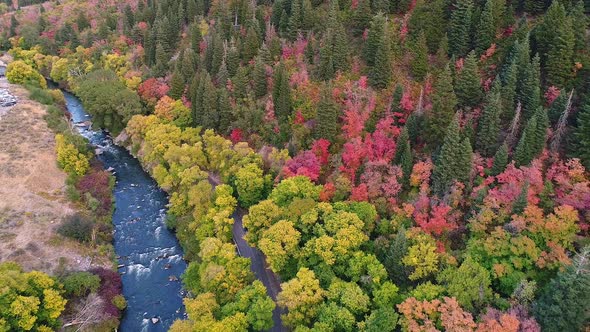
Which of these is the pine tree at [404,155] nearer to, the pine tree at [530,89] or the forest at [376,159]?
the forest at [376,159]

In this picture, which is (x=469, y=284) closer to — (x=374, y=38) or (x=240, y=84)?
(x=374, y=38)

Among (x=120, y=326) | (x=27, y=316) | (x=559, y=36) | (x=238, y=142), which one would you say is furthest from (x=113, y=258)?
(x=559, y=36)

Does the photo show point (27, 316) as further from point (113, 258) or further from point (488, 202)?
point (488, 202)

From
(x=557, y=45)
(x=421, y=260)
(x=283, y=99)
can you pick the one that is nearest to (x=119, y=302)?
(x=421, y=260)

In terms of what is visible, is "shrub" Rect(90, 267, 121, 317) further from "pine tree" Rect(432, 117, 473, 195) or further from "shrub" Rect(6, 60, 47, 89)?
→ "shrub" Rect(6, 60, 47, 89)

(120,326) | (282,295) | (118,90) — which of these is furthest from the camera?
(118,90)

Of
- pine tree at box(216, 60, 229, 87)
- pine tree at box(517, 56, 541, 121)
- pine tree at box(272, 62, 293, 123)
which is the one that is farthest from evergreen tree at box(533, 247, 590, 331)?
pine tree at box(216, 60, 229, 87)
